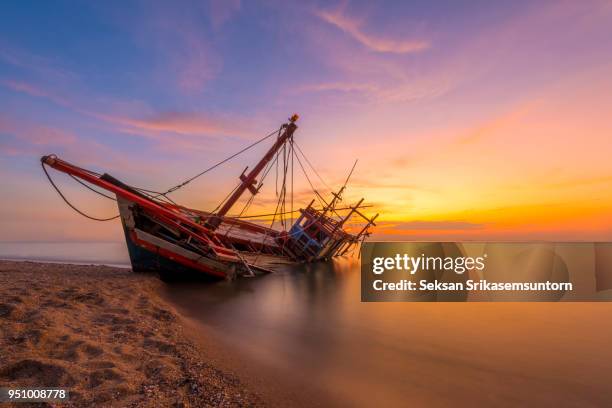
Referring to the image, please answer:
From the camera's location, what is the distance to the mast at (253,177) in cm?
1819

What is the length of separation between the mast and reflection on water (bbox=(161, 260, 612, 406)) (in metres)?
5.81

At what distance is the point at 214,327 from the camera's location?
7613 mm

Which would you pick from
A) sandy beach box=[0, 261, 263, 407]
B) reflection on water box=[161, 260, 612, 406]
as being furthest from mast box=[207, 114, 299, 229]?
sandy beach box=[0, 261, 263, 407]

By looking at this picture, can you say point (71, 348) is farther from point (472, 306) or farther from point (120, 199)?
point (472, 306)

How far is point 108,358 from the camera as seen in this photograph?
14.2 ft

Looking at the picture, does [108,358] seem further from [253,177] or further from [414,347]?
[253,177]

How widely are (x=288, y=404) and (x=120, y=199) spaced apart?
491 inches

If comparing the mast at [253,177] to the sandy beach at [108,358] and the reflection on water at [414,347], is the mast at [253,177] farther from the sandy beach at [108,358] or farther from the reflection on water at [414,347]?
the sandy beach at [108,358]

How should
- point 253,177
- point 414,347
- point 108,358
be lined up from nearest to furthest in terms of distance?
point 108,358, point 414,347, point 253,177

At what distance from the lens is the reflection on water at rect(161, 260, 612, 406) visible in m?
4.97

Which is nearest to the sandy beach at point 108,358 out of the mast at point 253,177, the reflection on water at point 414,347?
the reflection on water at point 414,347

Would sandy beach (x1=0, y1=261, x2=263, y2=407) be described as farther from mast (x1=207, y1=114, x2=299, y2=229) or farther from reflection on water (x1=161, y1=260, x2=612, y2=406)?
mast (x1=207, y1=114, x2=299, y2=229)

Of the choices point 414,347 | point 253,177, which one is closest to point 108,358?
point 414,347

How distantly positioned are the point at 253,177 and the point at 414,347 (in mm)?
13955
